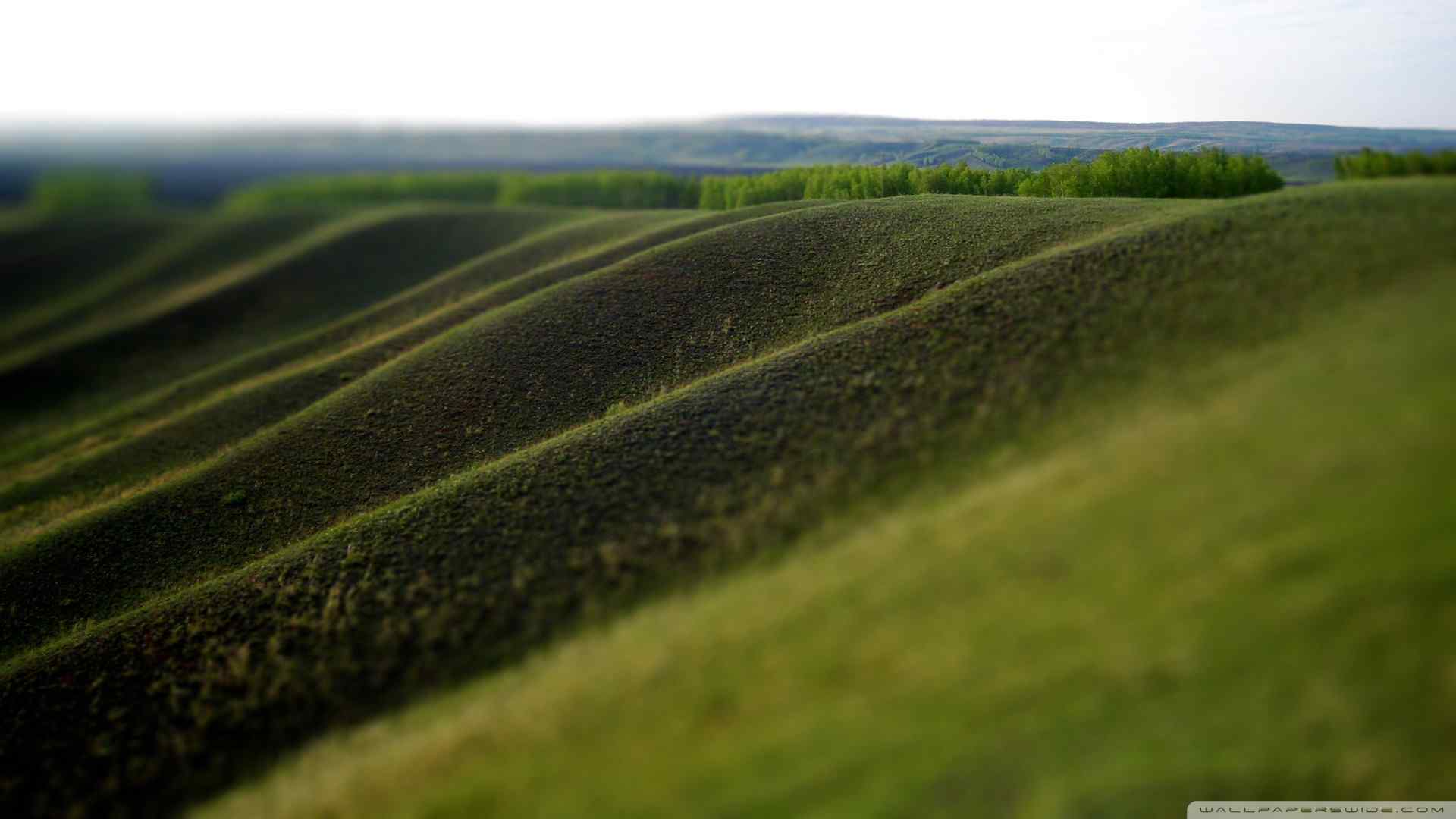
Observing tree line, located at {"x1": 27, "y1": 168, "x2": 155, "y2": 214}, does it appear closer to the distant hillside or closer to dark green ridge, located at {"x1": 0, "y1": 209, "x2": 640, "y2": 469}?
the distant hillside

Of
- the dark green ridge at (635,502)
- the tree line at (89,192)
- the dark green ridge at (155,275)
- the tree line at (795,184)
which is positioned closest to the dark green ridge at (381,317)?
the tree line at (795,184)

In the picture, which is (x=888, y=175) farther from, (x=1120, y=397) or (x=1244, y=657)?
(x=1244, y=657)

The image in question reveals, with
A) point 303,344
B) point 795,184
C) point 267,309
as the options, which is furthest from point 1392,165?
point 267,309

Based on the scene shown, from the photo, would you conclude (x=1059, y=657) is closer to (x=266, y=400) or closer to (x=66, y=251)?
(x=266, y=400)

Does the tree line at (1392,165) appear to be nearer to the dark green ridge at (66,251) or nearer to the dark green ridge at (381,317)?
the dark green ridge at (381,317)

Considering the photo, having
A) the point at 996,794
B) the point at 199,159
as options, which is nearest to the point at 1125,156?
the point at 996,794

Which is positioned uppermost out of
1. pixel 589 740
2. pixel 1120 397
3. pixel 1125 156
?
pixel 1125 156
